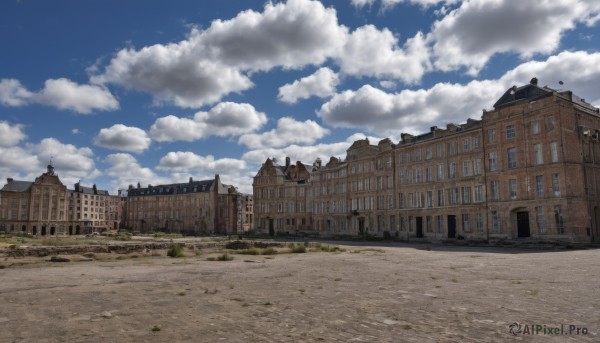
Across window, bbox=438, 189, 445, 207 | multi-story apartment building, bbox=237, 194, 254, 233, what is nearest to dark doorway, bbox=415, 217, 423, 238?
window, bbox=438, 189, 445, 207

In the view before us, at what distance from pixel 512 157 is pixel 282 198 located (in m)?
42.3

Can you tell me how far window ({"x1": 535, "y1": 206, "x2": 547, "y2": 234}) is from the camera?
113 ft

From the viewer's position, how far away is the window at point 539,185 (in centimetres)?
3503

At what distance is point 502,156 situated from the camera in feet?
126

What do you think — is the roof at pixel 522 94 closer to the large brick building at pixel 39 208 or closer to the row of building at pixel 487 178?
the row of building at pixel 487 178

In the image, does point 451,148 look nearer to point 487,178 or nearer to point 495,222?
point 487,178

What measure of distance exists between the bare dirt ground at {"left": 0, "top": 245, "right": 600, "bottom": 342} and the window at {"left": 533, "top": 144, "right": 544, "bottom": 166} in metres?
21.2

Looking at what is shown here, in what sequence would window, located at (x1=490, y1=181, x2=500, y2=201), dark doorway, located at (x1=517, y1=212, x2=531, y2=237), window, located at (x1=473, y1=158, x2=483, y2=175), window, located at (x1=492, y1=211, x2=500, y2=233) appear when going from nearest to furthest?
dark doorway, located at (x1=517, y1=212, x2=531, y2=237) → window, located at (x1=492, y1=211, x2=500, y2=233) → window, located at (x1=490, y1=181, x2=500, y2=201) → window, located at (x1=473, y1=158, x2=483, y2=175)

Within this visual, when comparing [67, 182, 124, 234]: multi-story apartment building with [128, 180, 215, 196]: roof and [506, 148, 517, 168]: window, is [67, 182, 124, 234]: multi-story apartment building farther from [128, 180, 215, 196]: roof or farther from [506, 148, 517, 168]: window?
[506, 148, 517, 168]: window

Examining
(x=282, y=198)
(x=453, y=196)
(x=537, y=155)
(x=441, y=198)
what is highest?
(x=537, y=155)

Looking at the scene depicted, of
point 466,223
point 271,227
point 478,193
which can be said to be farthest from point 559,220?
point 271,227

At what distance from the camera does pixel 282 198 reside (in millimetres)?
73000

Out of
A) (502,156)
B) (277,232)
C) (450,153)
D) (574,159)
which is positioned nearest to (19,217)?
(277,232)

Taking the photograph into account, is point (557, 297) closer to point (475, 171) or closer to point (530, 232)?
point (530, 232)
